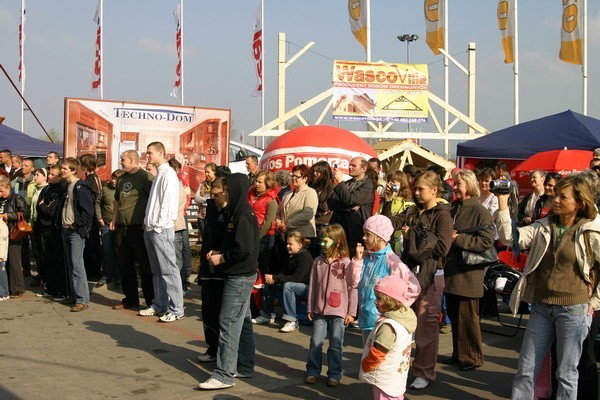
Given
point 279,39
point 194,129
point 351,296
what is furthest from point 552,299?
point 279,39

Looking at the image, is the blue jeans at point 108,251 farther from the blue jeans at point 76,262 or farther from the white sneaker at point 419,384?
the white sneaker at point 419,384

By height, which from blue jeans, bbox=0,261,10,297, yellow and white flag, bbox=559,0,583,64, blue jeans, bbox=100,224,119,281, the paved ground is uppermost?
yellow and white flag, bbox=559,0,583,64

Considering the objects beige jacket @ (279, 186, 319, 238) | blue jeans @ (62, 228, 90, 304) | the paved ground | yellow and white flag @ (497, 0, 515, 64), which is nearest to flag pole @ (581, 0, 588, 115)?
yellow and white flag @ (497, 0, 515, 64)

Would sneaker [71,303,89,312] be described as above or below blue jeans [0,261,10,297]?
below

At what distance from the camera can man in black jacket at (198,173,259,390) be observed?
18.9 feet

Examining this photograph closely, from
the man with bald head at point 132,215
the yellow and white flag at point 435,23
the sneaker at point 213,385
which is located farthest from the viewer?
the yellow and white flag at point 435,23

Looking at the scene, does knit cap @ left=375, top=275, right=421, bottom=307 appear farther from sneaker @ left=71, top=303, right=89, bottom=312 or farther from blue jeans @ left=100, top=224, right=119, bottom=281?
blue jeans @ left=100, top=224, right=119, bottom=281

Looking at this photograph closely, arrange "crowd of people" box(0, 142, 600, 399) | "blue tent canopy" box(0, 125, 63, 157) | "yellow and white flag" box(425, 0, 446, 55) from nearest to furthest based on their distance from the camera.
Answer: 1. "crowd of people" box(0, 142, 600, 399)
2. "blue tent canopy" box(0, 125, 63, 157)
3. "yellow and white flag" box(425, 0, 446, 55)

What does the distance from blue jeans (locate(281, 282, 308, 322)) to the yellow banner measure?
693 inches

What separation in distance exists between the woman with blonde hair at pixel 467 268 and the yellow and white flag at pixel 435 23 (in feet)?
75.6

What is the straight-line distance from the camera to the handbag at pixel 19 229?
1002cm

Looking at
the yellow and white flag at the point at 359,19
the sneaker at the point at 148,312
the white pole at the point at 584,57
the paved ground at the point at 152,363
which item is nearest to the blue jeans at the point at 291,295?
the paved ground at the point at 152,363

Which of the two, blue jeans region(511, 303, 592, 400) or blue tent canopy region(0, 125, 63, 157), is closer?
blue jeans region(511, 303, 592, 400)

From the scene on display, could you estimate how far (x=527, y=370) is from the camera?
4836 mm
